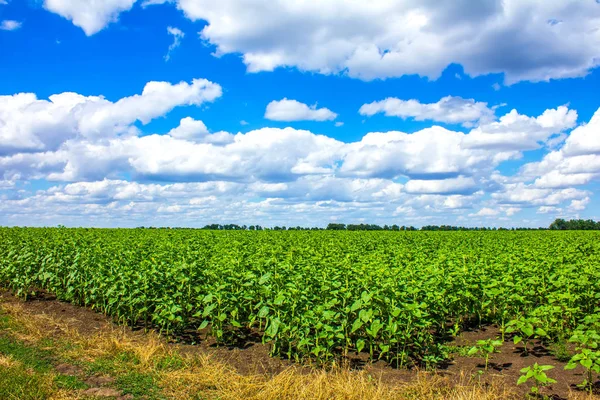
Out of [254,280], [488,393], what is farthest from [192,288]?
[488,393]

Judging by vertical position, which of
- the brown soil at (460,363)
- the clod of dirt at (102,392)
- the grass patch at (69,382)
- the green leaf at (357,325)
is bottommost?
the clod of dirt at (102,392)

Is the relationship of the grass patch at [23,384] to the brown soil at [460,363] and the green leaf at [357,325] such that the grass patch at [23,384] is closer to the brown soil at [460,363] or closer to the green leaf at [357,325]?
the brown soil at [460,363]

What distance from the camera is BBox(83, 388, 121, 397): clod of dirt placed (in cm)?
650

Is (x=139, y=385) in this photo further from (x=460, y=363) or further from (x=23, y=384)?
(x=460, y=363)

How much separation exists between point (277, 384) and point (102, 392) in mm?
2481

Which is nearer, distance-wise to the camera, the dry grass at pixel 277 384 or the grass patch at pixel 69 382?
the dry grass at pixel 277 384

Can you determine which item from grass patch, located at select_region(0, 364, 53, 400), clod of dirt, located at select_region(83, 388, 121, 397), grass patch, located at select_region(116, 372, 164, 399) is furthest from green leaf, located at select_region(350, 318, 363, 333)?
grass patch, located at select_region(0, 364, 53, 400)

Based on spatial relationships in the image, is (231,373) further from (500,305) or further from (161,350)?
(500,305)

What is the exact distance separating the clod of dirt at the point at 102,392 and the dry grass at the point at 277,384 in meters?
0.14

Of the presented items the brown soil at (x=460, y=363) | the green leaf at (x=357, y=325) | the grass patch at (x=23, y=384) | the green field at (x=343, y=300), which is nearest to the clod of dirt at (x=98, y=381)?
the brown soil at (x=460, y=363)

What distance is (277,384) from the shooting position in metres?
6.46

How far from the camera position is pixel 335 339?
7887 mm

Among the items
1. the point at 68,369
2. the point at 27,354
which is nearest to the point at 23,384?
the point at 68,369

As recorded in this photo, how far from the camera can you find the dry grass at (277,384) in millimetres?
6094
